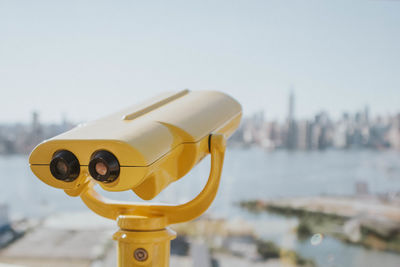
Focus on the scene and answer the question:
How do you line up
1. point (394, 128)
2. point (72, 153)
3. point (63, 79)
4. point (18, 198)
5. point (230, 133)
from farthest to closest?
1. point (394, 128)
2. point (18, 198)
3. point (63, 79)
4. point (230, 133)
5. point (72, 153)

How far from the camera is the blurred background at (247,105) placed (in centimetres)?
481

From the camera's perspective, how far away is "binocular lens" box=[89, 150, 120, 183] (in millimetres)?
385

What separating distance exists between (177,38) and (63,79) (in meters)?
1.64

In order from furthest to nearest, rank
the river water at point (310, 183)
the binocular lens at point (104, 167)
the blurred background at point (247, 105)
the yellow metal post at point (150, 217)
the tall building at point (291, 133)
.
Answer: the river water at point (310, 183) < the tall building at point (291, 133) < the blurred background at point (247, 105) < the yellow metal post at point (150, 217) < the binocular lens at point (104, 167)

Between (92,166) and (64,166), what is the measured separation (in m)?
0.04

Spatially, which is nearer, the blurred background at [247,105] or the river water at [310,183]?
the blurred background at [247,105]

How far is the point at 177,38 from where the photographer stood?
6051 millimetres

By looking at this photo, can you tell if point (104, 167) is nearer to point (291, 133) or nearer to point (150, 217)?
point (150, 217)

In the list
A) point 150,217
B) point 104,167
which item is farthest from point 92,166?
point 150,217

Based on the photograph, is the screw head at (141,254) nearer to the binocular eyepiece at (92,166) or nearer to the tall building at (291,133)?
the binocular eyepiece at (92,166)

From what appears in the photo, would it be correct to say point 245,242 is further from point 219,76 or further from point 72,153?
point 72,153

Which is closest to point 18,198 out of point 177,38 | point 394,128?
point 177,38

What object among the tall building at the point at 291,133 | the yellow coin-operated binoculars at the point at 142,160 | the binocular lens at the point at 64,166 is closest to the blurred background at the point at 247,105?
the tall building at the point at 291,133

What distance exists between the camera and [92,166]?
39cm
